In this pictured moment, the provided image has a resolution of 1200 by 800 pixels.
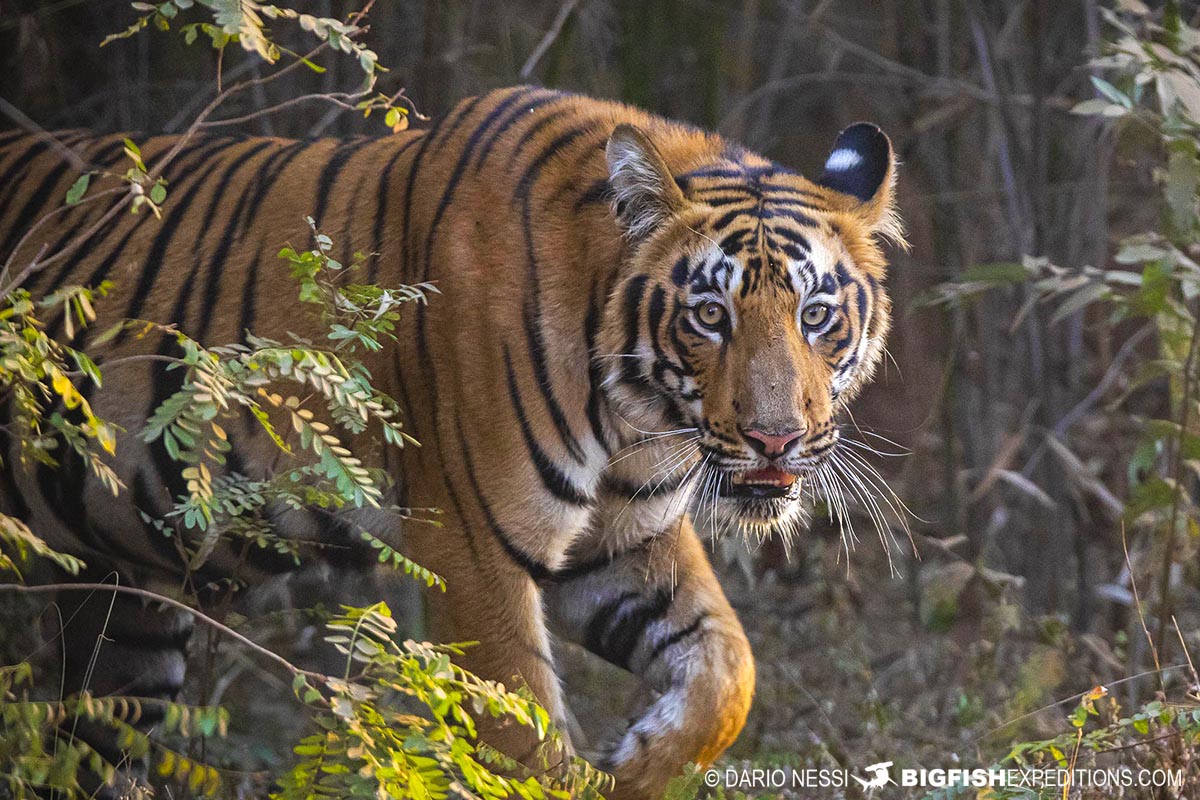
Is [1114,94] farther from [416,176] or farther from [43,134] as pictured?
[43,134]

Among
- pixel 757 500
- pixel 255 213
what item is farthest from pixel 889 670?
pixel 255 213

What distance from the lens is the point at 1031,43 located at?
5.76 meters

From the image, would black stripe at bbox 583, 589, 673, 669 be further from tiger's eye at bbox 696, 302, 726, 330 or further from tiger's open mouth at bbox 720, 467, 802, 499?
tiger's eye at bbox 696, 302, 726, 330

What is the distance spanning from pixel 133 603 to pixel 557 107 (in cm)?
182

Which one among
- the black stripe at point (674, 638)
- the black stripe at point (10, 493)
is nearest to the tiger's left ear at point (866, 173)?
the black stripe at point (674, 638)

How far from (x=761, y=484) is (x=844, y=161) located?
86 cm

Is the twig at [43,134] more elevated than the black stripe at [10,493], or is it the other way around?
the twig at [43,134]

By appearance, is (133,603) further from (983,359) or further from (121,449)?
(983,359)

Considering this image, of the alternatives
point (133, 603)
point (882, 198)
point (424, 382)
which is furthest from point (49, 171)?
point (882, 198)

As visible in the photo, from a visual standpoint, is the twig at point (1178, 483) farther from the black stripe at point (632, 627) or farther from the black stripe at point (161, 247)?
the black stripe at point (161, 247)

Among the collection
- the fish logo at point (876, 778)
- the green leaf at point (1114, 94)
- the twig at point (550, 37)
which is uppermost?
the green leaf at point (1114, 94)

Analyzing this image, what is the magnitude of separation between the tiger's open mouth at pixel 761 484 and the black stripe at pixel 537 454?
13.7 inches

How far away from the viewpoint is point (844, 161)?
3.23 m

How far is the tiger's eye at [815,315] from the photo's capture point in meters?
2.89
